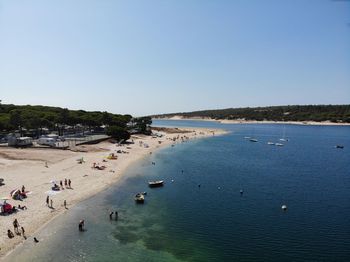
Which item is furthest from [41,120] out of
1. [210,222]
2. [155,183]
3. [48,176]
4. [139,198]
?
[210,222]

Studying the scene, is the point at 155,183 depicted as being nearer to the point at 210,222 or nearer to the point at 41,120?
the point at 210,222

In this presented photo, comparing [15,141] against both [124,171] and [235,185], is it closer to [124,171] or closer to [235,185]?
[124,171]

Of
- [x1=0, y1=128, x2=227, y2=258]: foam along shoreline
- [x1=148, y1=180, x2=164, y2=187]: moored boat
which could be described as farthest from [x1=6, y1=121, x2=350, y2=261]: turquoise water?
[x1=0, y1=128, x2=227, y2=258]: foam along shoreline

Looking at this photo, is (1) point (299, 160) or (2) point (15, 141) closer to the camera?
(2) point (15, 141)

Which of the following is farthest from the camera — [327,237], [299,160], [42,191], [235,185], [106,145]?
[106,145]

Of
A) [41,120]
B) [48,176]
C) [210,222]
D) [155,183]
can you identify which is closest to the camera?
[210,222]

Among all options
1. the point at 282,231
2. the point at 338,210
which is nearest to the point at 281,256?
the point at 282,231

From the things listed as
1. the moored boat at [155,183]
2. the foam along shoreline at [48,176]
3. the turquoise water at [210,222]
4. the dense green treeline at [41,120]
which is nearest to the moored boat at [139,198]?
the turquoise water at [210,222]
